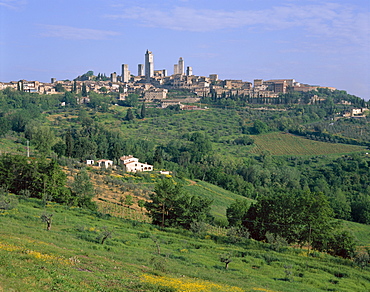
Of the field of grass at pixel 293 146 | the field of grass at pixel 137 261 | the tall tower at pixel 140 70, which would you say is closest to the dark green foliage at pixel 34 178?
the field of grass at pixel 137 261

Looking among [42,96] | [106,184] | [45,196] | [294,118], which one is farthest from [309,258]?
[42,96]

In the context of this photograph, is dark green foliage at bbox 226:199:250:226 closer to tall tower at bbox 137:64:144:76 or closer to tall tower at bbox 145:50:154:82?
tall tower at bbox 145:50:154:82

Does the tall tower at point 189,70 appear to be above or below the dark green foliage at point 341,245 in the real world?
above

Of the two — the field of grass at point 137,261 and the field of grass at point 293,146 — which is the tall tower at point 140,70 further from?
the field of grass at point 137,261

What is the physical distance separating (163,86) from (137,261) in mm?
141145

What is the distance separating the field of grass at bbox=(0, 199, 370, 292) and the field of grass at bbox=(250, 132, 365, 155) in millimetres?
60476

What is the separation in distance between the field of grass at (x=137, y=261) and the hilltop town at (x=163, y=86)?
94686 mm

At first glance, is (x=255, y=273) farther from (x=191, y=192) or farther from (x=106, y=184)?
(x=191, y=192)

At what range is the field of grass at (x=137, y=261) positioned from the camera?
10.8 m

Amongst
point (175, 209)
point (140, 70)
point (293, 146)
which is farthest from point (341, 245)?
point (140, 70)

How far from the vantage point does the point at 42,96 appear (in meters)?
113

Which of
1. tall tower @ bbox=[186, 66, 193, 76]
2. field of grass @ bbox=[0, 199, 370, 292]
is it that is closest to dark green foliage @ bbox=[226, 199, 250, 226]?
field of grass @ bbox=[0, 199, 370, 292]

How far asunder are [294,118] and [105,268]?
98990mm

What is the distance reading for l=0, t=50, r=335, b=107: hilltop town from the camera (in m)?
128
